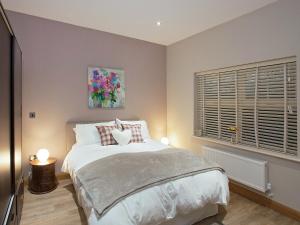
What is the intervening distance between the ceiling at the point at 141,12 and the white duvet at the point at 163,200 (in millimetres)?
1983

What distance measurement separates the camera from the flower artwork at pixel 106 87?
3.50 meters

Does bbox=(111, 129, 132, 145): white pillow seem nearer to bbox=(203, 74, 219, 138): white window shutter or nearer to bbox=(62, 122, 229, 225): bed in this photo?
bbox=(62, 122, 229, 225): bed

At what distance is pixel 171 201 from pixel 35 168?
80.7 inches

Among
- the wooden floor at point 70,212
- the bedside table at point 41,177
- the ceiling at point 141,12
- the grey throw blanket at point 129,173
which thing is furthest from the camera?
the bedside table at point 41,177

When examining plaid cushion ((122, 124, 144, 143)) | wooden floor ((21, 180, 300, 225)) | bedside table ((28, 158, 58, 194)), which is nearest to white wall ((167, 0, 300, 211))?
wooden floor ((21, 180, 300, 225))

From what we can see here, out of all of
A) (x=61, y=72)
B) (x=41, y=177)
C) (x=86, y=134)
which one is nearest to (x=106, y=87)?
(x=61, y=72)

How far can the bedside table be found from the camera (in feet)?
9.14

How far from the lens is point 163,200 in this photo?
1771mm

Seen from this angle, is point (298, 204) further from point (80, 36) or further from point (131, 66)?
point (80, 36)

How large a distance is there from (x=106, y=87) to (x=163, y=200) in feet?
7.93

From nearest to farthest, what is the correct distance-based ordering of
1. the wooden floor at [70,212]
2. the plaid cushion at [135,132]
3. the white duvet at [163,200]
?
the white duvet at [163,200] < the wooden floor at [70,212] < the plaid cushion at [135,132]

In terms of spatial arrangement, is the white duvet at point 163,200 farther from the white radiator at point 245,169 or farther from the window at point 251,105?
the window at point 251,105

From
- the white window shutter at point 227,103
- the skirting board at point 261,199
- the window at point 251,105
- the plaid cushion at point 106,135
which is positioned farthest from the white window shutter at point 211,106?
the plaid cushion at point 106,135

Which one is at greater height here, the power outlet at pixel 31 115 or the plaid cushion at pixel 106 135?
the power outlet at pixel 31 115
